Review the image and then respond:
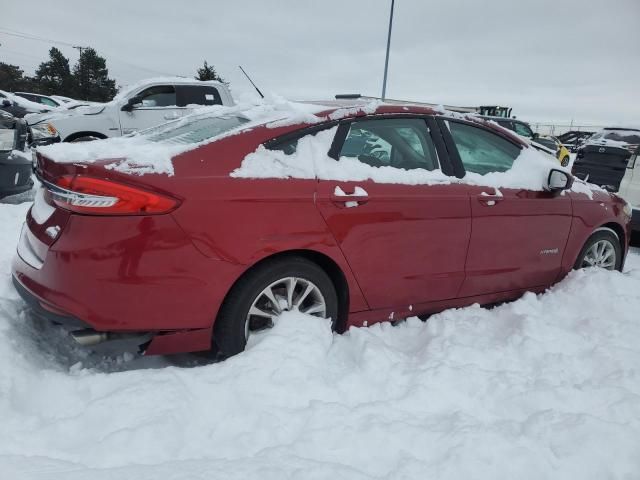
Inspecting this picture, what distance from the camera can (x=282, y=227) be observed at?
95.4 inches

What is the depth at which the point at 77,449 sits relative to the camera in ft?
5.97

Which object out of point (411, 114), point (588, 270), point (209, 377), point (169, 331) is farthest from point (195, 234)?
point (588, 270)

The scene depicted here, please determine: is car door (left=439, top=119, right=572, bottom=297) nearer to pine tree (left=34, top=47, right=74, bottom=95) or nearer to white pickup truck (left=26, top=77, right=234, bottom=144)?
white pickup truck (left=26, top=77, right=234, bottom=144)

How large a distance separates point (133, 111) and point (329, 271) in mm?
7196

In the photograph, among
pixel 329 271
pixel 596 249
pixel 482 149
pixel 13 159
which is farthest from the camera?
pixel 13 159

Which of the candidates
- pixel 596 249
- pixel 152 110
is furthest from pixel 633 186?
pixel 152 110

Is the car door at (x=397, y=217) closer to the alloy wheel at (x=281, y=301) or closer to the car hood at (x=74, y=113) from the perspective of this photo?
the alloy wheel at (x=281, y=301)

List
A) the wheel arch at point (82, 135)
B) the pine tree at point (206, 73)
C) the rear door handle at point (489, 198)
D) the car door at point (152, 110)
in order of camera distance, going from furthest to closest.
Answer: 1. the pine tree at point (206, 73)
2. the car door at point (152, 110)
3. the wheel arch at point (82, 135)
4. the rear door handle at point (489, 198)

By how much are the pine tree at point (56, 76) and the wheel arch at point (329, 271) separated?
54498 mm

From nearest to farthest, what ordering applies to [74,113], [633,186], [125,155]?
[125,155]
[633,186]
[74,113]

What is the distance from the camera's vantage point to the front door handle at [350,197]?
2.58 m

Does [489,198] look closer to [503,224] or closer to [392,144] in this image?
[503,224]

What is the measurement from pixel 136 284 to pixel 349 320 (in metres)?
1.27

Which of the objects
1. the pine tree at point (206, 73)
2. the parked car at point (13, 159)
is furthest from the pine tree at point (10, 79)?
the parked car at point (13, 159)
